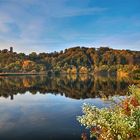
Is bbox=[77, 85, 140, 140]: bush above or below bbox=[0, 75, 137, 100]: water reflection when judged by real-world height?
above

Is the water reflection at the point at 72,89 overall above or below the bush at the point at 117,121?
below

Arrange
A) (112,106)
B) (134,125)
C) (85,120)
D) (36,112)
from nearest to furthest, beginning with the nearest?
(134,125)
(85,120)
(112,106)
(36,112)

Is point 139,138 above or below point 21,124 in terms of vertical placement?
above

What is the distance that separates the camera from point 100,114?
12672mm

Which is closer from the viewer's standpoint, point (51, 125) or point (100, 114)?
point (100, 114)

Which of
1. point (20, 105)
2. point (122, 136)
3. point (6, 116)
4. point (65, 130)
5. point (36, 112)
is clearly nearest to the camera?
point (122, 136)

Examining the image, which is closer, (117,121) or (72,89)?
(117,121)

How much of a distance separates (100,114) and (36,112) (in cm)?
2924

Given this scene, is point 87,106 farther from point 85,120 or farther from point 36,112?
point 36,112

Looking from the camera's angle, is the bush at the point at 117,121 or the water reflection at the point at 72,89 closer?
the bush at the point at 117,121

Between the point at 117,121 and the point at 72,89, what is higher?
the point at 117,121

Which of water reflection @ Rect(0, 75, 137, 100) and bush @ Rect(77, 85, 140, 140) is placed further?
water reflection @ Rect(0, 75, 137, 100)

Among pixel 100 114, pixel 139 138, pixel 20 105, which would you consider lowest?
pixel 20 105

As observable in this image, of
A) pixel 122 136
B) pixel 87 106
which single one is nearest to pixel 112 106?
pixel 87 106
